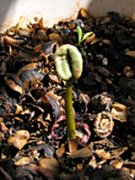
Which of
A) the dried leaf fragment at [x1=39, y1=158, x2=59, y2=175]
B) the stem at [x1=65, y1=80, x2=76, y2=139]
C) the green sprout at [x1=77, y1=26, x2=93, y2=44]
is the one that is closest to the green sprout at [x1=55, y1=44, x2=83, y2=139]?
the stem at [x1=65, y1=80, x2=76, y2=139]

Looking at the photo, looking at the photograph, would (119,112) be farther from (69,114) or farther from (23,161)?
(23,161)

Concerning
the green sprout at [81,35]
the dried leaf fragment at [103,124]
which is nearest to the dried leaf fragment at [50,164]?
the dried leaf fragment at [103,124]

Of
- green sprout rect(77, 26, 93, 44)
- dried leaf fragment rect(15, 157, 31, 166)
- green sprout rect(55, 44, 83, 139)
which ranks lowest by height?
dried leaf fragment rect(15, 157, 31, 166)

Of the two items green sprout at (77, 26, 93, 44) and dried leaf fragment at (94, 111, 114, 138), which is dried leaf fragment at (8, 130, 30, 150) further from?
green sprout at (77, 26, 93, 44)

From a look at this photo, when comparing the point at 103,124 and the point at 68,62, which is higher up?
the point at 68,62

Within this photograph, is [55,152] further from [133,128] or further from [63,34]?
[63,34]

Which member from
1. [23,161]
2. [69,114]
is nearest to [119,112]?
[69,114]

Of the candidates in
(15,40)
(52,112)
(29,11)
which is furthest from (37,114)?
(29,11)

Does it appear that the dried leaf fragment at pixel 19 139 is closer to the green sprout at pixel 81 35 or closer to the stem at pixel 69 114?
the stem at pixel 69 114
